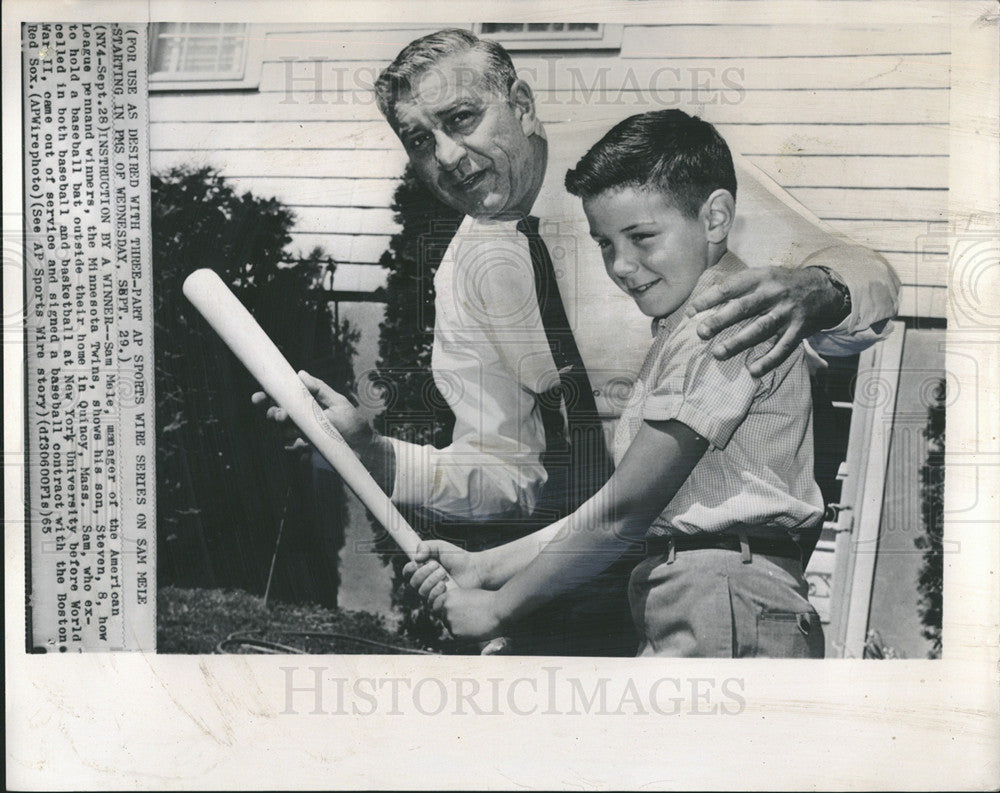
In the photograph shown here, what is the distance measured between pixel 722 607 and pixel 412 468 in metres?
1.17

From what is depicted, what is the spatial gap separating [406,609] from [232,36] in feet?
6.95

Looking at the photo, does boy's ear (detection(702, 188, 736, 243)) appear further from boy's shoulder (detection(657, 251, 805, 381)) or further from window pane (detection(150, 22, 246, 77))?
window pane (detection(150, 22, 246, 77))

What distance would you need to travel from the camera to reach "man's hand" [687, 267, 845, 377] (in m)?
3.43

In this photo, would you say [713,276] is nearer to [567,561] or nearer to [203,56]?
[567,561]

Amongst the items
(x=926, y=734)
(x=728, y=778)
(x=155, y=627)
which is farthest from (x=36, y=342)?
(x=926, y=734)

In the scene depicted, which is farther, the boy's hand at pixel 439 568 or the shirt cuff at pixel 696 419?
the boy's hand at pixel 439 568

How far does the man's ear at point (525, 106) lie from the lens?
11.5ft

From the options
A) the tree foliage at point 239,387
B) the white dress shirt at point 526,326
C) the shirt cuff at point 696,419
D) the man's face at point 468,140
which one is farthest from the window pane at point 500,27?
the shirt cuff at point 696,419

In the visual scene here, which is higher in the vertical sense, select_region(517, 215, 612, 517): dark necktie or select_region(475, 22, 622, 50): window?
select_region(475, 22, 622, 50): window

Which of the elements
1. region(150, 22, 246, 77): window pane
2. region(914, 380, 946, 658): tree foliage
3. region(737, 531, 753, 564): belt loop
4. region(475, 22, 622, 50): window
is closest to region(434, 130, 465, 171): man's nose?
region(475, 22, 622, 50): window

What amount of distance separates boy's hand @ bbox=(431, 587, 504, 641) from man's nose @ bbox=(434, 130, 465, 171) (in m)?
1.49

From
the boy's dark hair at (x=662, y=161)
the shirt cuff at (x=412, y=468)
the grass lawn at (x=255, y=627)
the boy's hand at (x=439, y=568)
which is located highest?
the boy's dark hair at (x=662, y=161)

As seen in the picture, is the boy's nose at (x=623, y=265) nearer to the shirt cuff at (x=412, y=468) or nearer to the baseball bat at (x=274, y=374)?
the shirt cuff at (x=412, y=468)

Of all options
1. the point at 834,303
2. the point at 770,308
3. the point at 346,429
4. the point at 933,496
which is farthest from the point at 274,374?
the point at 933,496
